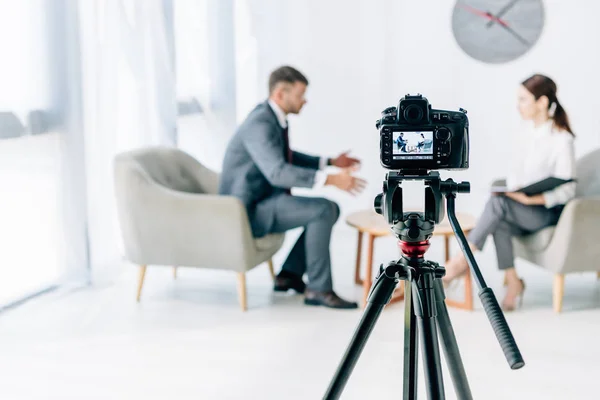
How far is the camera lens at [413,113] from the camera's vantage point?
1.67 meters

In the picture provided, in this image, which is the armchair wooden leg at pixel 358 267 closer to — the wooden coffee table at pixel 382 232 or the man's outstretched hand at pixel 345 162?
the wooden coffee table at pixel 382 232

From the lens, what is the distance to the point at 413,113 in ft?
5.49

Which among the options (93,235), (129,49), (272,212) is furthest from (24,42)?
(272,212)

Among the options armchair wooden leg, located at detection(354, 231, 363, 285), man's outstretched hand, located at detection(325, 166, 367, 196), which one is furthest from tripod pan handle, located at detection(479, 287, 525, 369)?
armchair wooden leg, located at detection(354, 231, 363, 285)

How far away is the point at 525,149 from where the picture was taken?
3.79m

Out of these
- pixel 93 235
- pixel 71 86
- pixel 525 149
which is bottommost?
pixel 93 235

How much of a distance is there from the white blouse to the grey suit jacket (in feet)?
3.18

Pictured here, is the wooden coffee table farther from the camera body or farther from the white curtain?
the camera body

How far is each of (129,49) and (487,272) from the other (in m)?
2.24

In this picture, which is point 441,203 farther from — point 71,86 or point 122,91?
point 122,91

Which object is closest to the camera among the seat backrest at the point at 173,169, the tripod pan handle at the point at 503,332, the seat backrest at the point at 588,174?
the tripod pan handle at the point at 503,332

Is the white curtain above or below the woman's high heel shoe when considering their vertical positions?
above

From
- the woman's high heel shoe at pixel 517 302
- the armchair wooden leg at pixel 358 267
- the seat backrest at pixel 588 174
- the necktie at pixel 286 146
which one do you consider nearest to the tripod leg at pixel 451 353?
the woman's high heel shoe at pixel 517 302

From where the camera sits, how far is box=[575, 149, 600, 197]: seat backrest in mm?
4133
